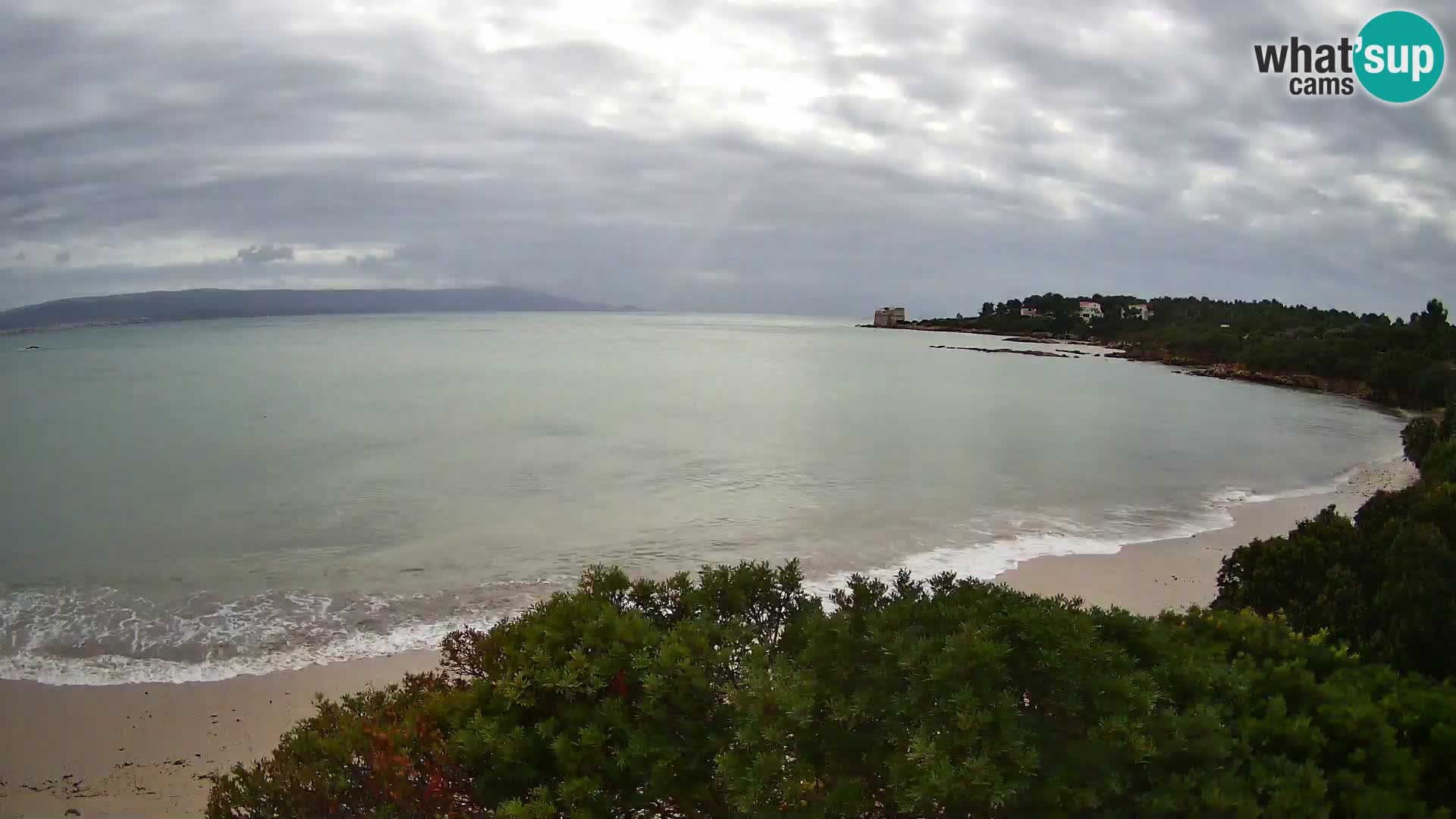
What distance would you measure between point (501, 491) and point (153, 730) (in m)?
10.5

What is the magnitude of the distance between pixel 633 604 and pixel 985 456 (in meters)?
19.8

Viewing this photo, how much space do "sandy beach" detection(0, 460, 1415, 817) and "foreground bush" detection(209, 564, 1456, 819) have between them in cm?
344

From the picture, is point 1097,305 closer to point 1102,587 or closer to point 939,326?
point 939,326

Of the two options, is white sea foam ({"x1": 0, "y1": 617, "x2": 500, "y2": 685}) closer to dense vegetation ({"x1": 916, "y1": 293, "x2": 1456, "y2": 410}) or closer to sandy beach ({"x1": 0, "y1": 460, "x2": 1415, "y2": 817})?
sandy beach ({"x1": 0, "y1": 460, "x2": 1415, "y2": 817})

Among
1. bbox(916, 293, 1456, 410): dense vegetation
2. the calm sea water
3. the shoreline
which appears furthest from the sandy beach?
bbox(916, 293, 1456, 410): dense vegetation

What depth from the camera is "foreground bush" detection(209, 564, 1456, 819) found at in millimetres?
3242

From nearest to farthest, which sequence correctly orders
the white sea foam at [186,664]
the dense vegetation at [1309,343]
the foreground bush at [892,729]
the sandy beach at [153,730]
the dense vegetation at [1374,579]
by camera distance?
the foreground bush at [892,729]
the dense vegetation at [1374,579]
the sandy beach at [153,730]
the white sea foam at [186,664]
the dense vegetation at [1309,343]

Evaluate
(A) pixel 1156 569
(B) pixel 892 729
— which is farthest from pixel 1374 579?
(A) pixel 1156 569

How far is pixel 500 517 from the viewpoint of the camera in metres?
15.2

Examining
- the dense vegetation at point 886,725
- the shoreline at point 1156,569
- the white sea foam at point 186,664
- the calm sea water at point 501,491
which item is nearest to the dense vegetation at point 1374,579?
the dense vegetation at point 886,725

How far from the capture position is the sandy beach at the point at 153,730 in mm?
6238

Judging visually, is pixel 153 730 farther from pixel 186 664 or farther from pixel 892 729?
pixel 892 729

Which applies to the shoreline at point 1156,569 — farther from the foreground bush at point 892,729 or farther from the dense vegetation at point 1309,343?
the dense vegetation at point 1309,343

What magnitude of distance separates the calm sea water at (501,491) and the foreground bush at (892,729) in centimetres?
601
